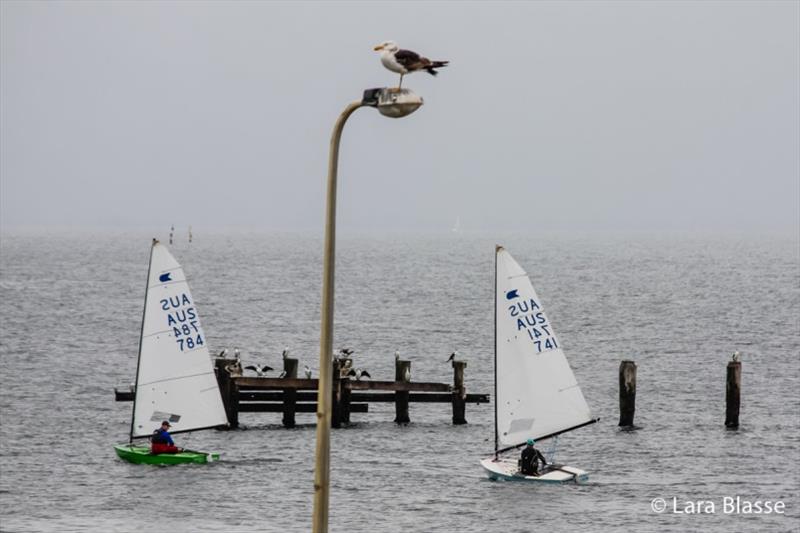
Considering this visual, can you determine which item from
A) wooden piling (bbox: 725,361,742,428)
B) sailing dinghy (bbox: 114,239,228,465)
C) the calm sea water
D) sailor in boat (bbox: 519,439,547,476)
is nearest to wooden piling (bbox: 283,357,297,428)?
the calm sea water

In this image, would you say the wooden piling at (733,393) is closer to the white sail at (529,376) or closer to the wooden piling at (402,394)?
the white sail at (529,376)

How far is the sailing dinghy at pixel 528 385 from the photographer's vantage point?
43.7 meters

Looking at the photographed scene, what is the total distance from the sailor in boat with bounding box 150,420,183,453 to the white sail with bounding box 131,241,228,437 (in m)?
1.15

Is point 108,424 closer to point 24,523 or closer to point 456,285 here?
point 24,523

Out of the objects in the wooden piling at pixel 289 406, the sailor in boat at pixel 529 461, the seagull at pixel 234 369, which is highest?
the seagull at pixel 234 369

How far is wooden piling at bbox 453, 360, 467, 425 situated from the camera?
168 feet

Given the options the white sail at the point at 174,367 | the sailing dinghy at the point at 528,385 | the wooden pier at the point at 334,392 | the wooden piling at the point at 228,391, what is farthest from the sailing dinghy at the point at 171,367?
the sailing dinghy at the point at 528,385

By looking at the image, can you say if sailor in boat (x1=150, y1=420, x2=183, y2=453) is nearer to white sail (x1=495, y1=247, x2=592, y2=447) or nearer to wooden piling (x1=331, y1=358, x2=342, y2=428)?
wooden piling (x1=331, y1=358, x2=342, y2=428)

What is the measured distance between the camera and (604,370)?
77500 mm

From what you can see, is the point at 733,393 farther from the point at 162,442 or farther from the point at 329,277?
the point at 329,277

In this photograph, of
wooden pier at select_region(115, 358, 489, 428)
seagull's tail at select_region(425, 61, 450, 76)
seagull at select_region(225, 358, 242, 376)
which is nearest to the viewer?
seagull's tail at select_region(425, 61, 450, 76)

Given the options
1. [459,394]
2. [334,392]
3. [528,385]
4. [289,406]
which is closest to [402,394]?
[459,394]

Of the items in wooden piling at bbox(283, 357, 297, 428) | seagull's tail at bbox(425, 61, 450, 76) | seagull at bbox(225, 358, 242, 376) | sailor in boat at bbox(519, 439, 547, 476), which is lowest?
sailor in boat at bbox(519, 439, 547, 476)

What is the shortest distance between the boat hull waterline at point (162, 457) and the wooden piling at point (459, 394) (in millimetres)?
9627
